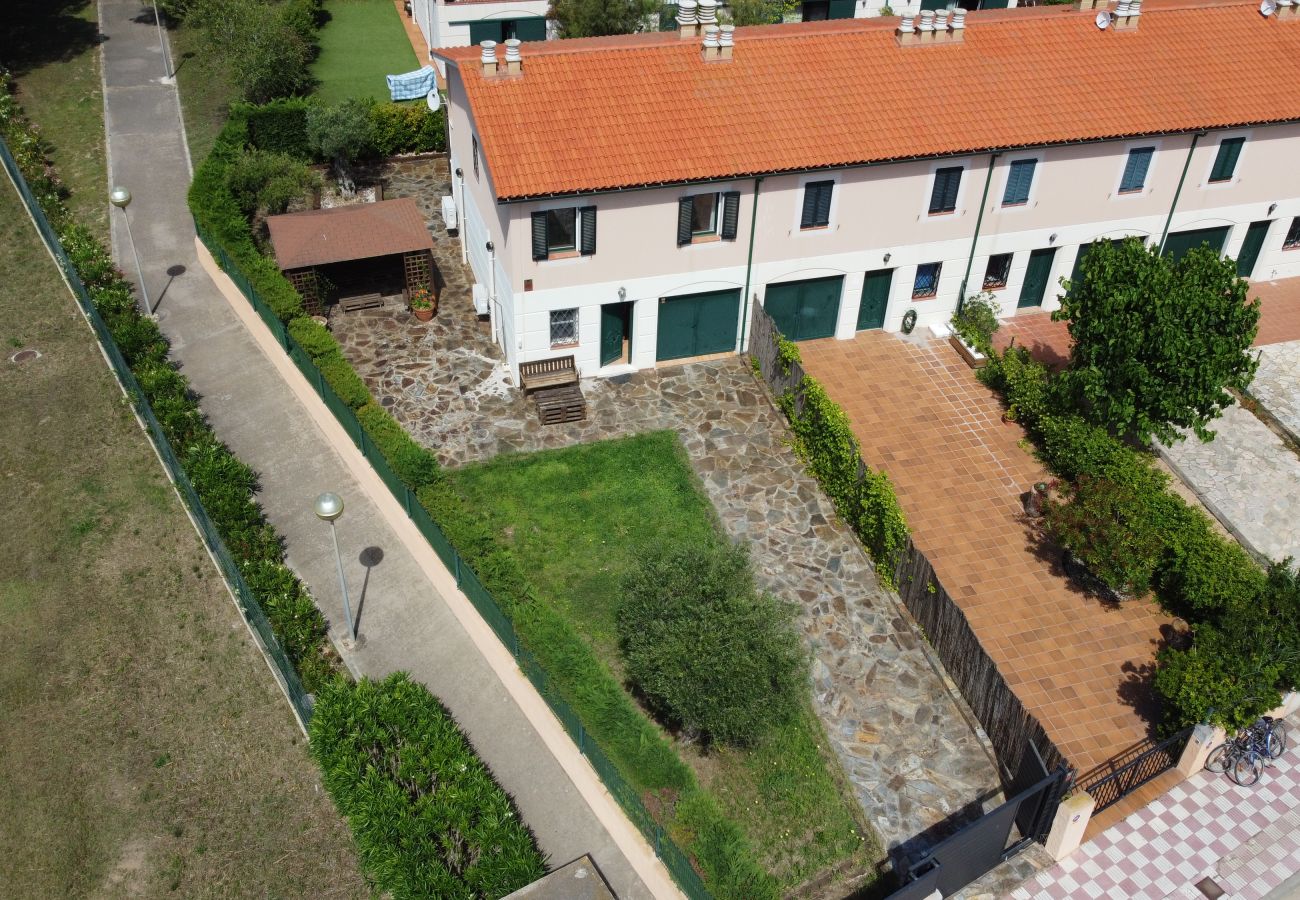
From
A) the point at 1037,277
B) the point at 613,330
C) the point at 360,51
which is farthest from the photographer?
the point at 360,51

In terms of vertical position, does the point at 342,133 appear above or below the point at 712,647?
above

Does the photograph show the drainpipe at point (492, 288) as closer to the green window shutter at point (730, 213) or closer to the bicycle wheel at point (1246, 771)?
the green window shutter at point (730, 213)

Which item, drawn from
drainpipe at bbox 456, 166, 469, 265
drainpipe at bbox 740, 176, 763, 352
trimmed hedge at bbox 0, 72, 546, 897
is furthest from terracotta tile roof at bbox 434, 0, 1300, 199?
trimmed hedge at bbox 0, 72, 546, 897

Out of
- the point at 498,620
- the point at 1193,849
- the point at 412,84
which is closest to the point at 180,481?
the point at 498,620

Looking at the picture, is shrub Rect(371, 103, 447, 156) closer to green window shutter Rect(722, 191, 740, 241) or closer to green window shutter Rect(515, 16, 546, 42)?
green window shutter Rect(515, 16, 546, 42)

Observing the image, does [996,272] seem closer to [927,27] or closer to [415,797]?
[927,27]

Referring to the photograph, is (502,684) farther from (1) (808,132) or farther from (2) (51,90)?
(2) (51,90)
